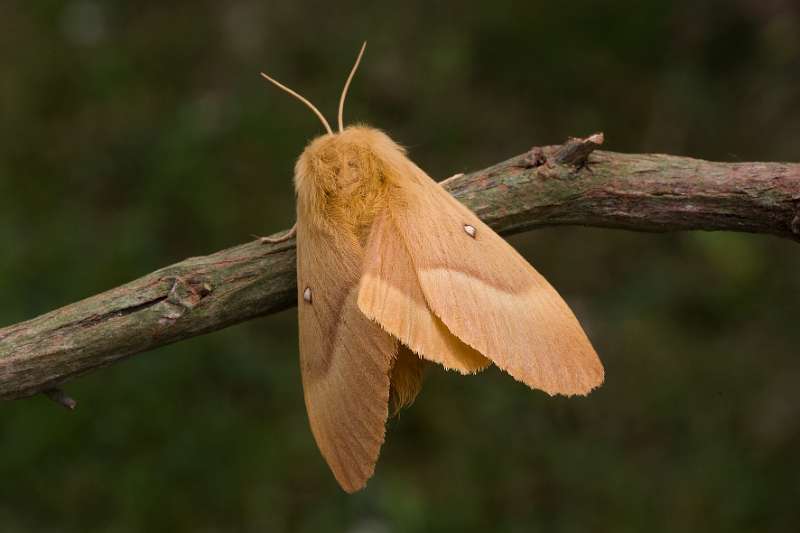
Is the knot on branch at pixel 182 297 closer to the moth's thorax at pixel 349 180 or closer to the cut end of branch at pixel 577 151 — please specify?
the moth's thorax at pixel 349 180

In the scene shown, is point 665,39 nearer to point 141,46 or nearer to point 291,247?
point 141,46

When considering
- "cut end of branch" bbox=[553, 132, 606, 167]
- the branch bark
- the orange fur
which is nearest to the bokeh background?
the orange fur

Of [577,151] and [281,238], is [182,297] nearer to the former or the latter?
[281,238]

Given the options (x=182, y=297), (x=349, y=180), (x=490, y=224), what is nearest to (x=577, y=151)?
(x=490, y=224)

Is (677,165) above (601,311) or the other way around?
above

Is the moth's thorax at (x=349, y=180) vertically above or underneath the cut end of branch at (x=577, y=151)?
underneath

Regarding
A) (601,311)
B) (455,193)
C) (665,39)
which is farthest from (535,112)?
(455,193)

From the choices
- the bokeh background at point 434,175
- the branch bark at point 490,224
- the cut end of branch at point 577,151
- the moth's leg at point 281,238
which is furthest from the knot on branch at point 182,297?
the bokeh background at point 434,175

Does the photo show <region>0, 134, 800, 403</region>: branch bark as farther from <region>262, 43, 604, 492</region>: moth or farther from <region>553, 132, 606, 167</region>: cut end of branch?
<region>262, 43, 604, 492</region>: moth
